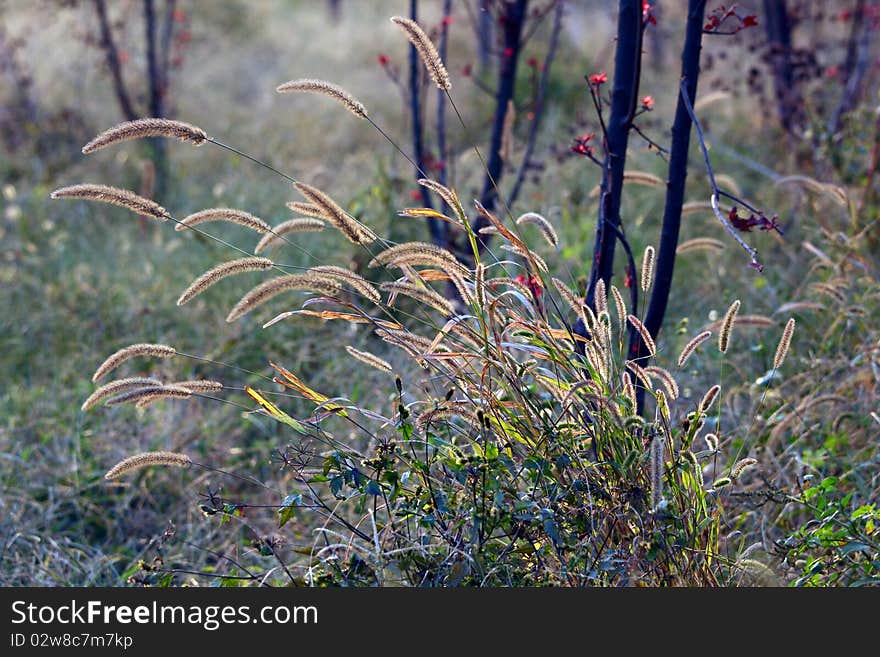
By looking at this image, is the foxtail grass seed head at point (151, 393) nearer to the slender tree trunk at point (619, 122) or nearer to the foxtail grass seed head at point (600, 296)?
the foxtail grass seed head at point (600, 296)

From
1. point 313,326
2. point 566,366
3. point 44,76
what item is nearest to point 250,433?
point 313,326

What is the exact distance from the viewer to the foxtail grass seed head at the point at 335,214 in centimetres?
226

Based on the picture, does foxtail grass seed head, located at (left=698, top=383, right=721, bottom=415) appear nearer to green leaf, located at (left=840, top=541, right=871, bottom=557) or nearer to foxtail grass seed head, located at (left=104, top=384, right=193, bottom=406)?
green leaf, located at (left=840, top=541, right=871, bottom=557)

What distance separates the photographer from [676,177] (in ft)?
9.05

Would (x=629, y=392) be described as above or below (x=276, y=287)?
below

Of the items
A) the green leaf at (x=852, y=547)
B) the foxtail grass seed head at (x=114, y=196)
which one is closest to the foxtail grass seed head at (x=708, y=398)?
the green leaf at (x=852, y=547)

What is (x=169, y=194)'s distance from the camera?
20.9 ft

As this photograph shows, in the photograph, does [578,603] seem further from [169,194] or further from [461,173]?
[169,194]

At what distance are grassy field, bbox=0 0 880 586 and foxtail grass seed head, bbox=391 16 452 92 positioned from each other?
0.81 m

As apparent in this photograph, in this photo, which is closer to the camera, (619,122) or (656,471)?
(656,471)

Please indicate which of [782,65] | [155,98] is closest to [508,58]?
[782,65]

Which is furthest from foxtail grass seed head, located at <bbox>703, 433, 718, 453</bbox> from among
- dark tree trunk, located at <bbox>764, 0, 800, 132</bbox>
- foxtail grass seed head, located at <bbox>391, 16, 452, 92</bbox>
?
dark tree trunk, located at <bbox>764, 0, 800, 132</bbox>

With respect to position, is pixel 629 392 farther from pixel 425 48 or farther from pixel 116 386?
pixel 116 386

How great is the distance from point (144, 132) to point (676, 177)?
141 centimetres
